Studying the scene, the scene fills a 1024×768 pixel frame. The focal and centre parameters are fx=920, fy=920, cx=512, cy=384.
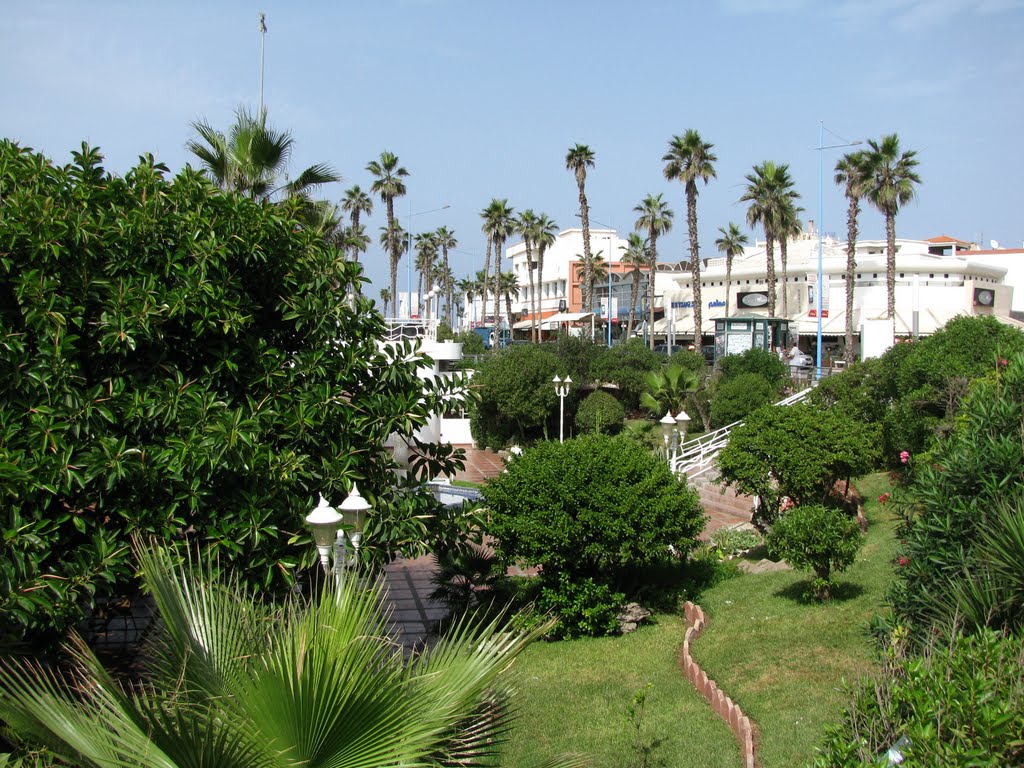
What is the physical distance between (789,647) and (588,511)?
10.4 feet

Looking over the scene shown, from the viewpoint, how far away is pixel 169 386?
7207mm

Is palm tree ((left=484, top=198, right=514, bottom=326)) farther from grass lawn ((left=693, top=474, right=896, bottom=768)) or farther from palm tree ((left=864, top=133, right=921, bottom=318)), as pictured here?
grass lawn ((left=693, top=474, right=896, bottom=768))

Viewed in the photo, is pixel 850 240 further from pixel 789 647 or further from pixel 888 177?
pixel 789 647

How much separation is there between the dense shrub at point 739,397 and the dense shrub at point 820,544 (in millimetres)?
16471

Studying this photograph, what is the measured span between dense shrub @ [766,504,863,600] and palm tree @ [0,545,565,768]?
26.5ft

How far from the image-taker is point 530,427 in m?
35.7

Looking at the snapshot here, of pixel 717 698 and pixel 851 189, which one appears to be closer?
pixel 717 698

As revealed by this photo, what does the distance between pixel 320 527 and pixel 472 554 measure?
215 inches

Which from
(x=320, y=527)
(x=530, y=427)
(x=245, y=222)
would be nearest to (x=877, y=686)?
(x=320, y=527)

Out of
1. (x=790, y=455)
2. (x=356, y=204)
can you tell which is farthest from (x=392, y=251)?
(x=790, y=455)

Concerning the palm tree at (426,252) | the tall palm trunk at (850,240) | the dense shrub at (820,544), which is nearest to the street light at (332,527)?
the dense shrub at (820,544)

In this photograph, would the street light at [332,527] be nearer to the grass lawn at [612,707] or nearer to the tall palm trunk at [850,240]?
the grass lawn at [612,707]

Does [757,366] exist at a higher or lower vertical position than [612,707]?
higher

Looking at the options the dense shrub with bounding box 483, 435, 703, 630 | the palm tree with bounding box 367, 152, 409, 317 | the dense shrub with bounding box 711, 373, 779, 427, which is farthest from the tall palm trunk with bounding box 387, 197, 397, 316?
the dense shrub with bounding box 483, 435, 703, 630
